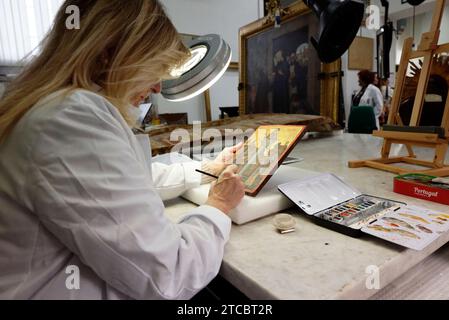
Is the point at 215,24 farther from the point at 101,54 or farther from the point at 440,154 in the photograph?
the point at 101,54

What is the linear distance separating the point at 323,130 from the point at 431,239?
1.33 metres

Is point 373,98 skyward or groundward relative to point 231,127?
skyward

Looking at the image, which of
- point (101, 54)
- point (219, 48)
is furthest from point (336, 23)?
point (101, 54)

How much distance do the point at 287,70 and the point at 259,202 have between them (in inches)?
63.0

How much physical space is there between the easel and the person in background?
2408 mm

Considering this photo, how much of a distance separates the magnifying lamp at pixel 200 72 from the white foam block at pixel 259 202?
30 cm

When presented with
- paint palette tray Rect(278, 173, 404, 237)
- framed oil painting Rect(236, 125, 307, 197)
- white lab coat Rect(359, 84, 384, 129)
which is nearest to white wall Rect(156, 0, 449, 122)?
white lab coat Rect(359, 84, 384, 129)

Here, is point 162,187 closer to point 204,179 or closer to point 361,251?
point 204,179

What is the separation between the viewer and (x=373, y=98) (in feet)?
11.4

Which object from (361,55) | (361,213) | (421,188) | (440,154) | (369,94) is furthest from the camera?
(361,55)

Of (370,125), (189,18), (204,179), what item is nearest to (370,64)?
(370,125)

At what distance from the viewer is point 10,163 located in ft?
1.33

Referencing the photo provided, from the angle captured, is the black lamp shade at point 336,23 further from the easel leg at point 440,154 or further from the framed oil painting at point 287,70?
the framed oil painting at point 287,70

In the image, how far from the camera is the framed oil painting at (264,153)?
2.35 feet
